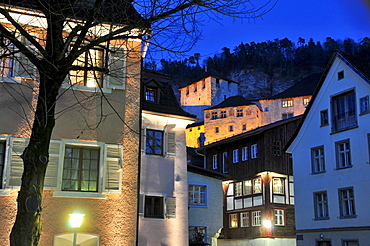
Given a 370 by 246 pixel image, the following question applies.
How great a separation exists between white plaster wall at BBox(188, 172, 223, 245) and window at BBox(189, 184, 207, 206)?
20cm

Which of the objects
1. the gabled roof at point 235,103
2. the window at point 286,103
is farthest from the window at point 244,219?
the window at point 286,103

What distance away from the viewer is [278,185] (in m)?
36.1

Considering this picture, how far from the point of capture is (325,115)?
27.4m

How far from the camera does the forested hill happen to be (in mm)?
118688

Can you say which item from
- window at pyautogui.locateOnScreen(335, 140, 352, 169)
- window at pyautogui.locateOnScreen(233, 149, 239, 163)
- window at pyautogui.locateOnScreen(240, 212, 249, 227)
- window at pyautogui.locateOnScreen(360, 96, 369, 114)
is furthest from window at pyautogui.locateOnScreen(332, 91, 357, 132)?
window at pyautogui.locateOnScreen(240, 212, 249, 227)

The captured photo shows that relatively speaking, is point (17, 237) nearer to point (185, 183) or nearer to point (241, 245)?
point (185, 183)

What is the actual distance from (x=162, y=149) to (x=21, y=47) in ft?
38.8

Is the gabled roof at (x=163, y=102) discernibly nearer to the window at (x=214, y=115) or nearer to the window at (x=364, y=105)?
the window at (x=364, y=105)

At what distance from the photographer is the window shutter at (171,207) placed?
18.9 metres

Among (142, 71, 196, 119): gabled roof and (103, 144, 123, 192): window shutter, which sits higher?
(142, 71, 196, 119): gabled roof

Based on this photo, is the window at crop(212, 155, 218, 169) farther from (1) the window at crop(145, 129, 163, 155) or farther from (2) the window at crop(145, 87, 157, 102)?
(1) the window at crop(145, 129, 163, 155)

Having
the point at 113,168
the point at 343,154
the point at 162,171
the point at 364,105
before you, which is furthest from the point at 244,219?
the point at 113,168

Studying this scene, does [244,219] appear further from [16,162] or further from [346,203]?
[16,162]

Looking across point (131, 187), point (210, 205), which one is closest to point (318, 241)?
point (210, 205)
